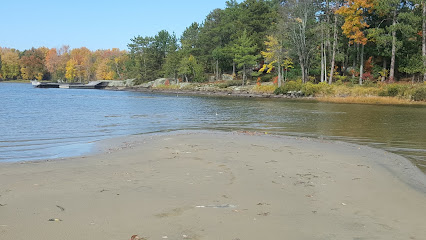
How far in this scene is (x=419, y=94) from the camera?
108 ft

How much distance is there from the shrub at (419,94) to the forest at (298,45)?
5.01 m

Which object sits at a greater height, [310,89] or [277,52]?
[277,52]

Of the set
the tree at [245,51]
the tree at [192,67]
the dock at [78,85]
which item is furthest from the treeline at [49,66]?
the tree at [245,51]

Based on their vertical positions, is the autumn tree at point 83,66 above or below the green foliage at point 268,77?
above

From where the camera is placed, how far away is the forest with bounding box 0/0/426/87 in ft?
128

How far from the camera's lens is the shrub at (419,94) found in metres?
32.9

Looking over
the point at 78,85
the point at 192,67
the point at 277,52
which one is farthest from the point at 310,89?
the point at 78,85

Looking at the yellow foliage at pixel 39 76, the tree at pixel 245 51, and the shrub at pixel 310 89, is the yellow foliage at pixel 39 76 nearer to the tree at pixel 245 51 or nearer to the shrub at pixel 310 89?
the tree at pixel 245 51

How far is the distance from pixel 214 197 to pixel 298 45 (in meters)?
45.4

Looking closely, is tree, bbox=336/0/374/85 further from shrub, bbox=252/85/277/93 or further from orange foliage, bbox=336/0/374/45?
shrub, bbox=252/85/277/93

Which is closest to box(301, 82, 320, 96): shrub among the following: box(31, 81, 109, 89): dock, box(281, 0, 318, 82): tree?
box(281, 0, 318, 82): tree

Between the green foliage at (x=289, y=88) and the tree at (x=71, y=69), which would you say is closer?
the green foliage at (x=289, y=88)

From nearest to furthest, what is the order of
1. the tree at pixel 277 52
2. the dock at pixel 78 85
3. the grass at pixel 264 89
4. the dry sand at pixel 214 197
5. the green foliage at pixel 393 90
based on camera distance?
the dry sand at pixel 214 197
the green foliage at pixel 393 90
the tree at pixel 277 52
the grass at pixel 264 89
the dock at pixel 78 85

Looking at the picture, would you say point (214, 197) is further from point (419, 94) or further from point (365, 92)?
point (365, 92)
